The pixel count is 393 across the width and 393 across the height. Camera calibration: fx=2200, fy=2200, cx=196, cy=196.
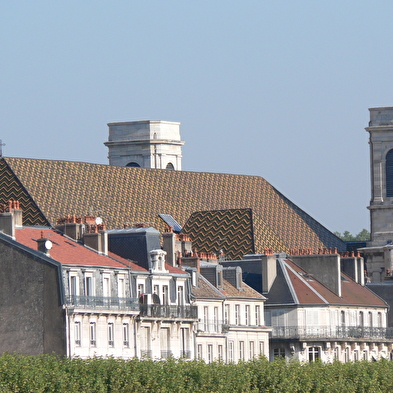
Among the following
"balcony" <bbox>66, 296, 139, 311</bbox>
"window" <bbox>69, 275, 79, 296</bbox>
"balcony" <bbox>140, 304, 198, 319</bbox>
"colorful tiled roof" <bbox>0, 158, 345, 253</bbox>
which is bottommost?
"balcony" <bbox>140, 304, 198, 319</bbox>

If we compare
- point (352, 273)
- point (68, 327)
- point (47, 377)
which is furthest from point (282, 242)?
point (47, 377)

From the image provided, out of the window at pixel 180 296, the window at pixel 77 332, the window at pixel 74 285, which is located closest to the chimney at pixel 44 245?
the window at pixel 74 285

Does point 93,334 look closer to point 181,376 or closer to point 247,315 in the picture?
point 181,376

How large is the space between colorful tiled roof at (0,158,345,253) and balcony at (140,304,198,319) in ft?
71.2

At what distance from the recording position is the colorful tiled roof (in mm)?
101125

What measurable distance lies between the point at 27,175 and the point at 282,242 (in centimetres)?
1302

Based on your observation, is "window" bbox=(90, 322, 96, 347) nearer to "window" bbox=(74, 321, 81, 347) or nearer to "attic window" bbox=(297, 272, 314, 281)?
"window" bbox=(74, 321, 81, 347)

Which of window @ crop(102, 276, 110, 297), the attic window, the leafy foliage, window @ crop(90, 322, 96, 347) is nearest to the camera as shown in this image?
the leafy foliage

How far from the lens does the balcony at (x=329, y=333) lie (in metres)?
85.8

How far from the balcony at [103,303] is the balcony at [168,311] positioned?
0.54 m

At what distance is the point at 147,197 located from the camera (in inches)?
4326

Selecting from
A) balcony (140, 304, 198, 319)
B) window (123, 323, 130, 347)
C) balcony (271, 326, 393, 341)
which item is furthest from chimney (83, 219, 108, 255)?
balcony (271, 326, 393, 341)

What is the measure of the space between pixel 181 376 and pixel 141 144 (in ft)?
242

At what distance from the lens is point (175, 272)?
7794 centimetres
